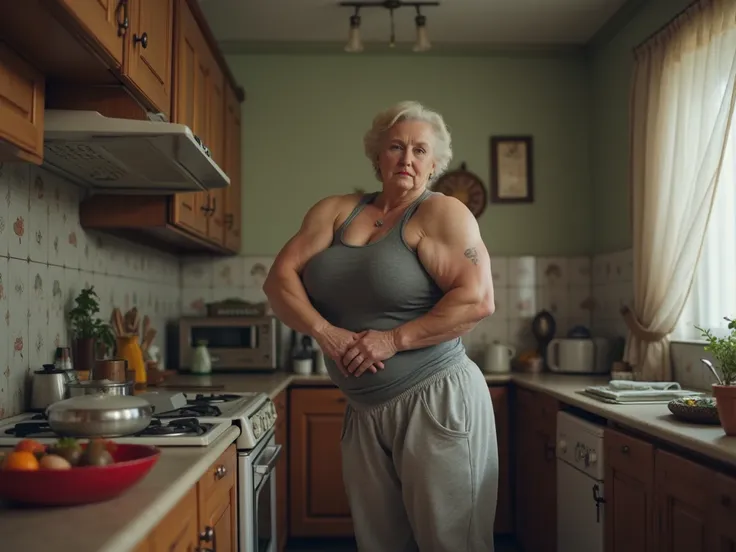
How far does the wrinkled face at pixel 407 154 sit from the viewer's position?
196 cm

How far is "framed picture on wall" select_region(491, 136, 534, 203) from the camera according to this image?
4.14 meters

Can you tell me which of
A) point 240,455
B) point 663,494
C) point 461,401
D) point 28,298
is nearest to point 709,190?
point 663,494

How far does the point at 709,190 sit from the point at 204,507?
204cm

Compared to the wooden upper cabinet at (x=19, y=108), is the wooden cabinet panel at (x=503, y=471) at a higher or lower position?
lower

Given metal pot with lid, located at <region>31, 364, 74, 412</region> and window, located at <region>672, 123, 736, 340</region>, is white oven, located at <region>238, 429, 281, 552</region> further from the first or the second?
window, located at <region>672, 123, 736, 340</region>

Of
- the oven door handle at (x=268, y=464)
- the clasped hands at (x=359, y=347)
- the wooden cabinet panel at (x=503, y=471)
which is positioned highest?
the clasped hands at (x=359, y=347)

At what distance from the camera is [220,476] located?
1.84m

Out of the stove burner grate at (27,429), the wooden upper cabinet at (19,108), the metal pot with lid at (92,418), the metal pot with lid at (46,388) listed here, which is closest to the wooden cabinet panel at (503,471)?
the metal pot with lid at (46,388)

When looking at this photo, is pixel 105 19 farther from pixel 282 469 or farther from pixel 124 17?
pixel 282 469

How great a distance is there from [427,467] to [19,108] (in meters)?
1.19

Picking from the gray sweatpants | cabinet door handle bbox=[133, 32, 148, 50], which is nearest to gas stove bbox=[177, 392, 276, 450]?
the gray sweatpants

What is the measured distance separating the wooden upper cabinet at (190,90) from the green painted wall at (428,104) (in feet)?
3.21

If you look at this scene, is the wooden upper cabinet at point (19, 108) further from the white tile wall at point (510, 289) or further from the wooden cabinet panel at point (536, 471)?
the white tile wall at point (510, 289)

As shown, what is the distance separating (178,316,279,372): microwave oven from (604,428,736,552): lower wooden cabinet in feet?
6.15
